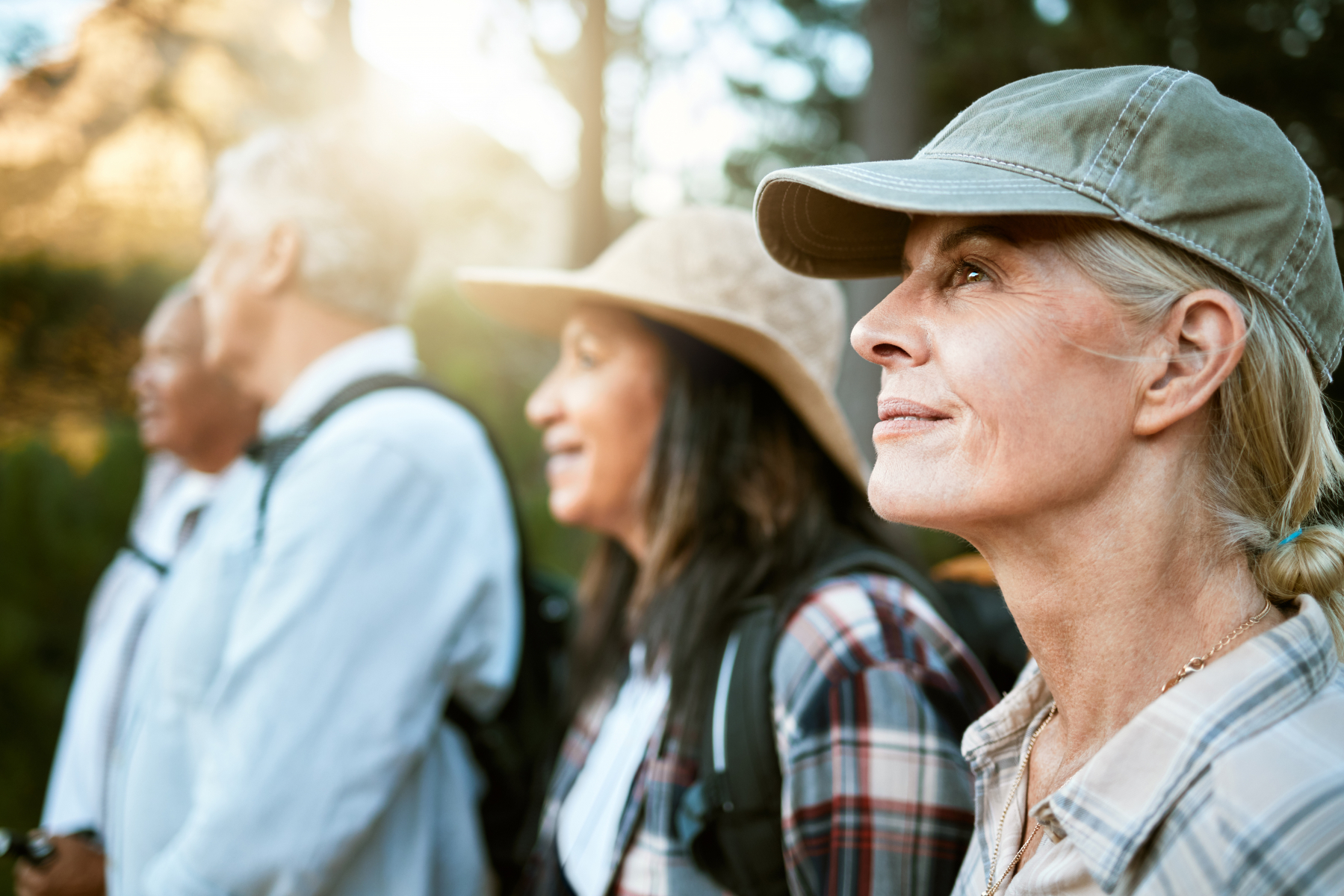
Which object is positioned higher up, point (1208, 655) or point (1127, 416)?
point (1127, 416)

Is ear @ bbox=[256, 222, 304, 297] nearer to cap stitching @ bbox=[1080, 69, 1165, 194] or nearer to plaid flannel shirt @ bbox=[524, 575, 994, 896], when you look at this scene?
plaid flannel shirt @ bbox=[524, 575, 994, 896]

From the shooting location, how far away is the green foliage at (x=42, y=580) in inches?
171

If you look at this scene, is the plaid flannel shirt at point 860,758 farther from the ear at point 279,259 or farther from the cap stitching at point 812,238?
the ear at point 279,259

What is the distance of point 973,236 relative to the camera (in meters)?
1.14

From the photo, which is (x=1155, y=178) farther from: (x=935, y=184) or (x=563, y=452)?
(x=563, y=452)

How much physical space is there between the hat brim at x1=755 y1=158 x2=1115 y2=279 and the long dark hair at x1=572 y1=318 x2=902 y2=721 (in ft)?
2.10

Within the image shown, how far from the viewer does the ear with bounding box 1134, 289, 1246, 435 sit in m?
1.04

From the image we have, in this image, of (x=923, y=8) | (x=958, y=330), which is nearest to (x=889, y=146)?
(x=923, y=8)

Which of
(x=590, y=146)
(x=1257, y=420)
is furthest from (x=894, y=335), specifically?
(x=590, y=146)

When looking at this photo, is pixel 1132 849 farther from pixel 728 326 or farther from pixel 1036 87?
pixel 728 326

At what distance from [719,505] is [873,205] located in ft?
3.65

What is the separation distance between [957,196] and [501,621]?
1.57m

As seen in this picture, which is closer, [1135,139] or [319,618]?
[1135,139]

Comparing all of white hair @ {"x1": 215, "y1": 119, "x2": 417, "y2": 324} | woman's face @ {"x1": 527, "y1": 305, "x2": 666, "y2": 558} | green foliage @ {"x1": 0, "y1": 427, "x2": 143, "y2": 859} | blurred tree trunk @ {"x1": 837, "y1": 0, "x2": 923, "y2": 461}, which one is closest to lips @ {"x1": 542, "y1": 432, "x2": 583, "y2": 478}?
woman's face @ {"x1": 527, "y1": 305, "x2": 666, "y2": 558}
